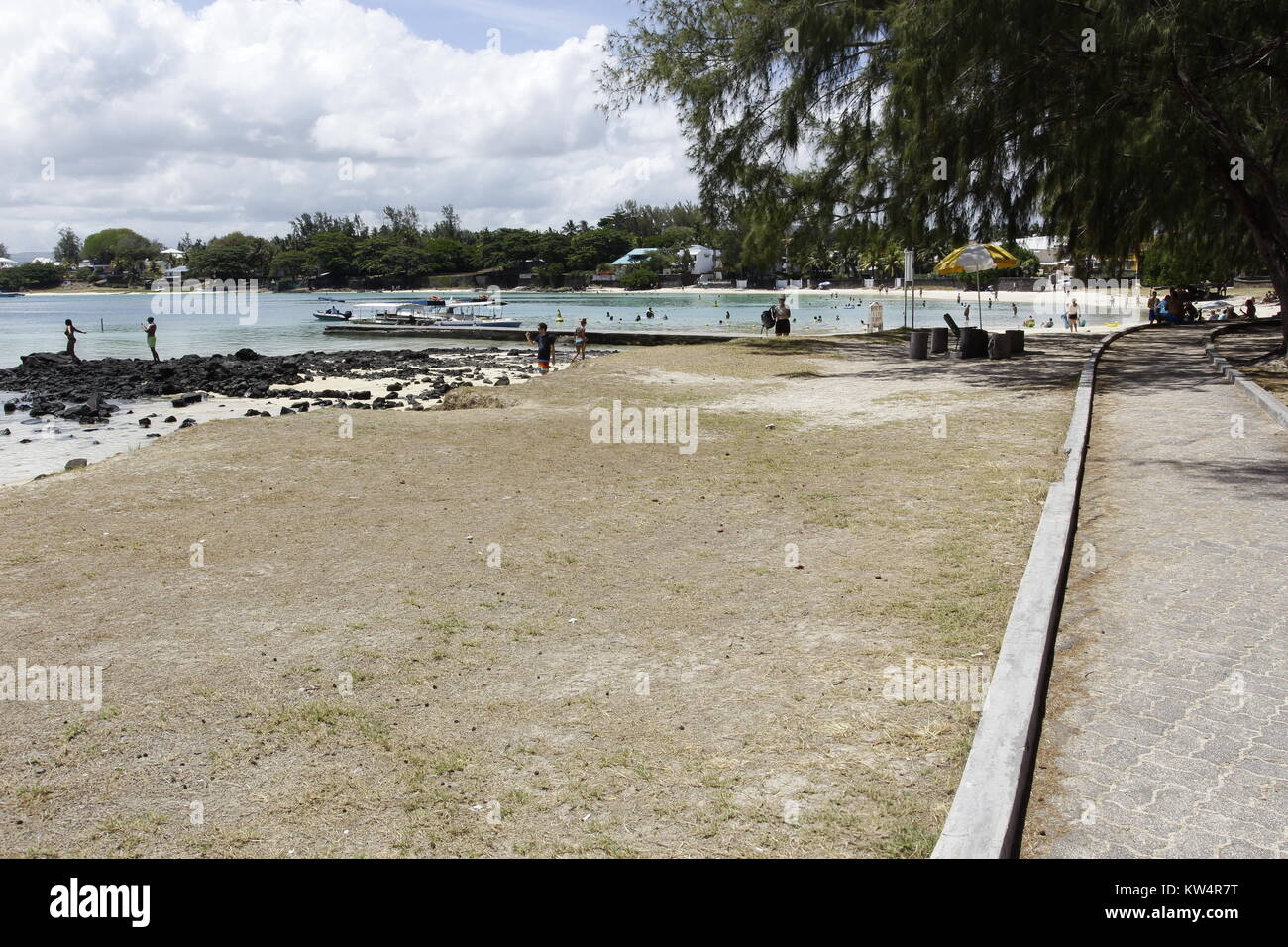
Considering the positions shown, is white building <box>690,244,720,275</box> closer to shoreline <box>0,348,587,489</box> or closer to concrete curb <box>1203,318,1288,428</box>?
shoreline <box>0,348,587,489</box>

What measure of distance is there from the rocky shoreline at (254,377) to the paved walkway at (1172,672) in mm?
15781

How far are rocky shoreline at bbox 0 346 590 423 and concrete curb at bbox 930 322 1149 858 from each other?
54.0 feet

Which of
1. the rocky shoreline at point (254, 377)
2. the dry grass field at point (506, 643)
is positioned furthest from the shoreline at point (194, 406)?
the dry grass field at point (506, 643)

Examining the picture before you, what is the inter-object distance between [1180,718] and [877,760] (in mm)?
1512

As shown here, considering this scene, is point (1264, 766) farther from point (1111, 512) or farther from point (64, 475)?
point (64, 475)

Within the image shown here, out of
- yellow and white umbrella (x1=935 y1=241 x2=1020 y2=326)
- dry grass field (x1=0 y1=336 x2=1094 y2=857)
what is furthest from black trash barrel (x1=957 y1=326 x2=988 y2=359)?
dry grass field (x1=0 y1=336 x2=1094 y2=857)

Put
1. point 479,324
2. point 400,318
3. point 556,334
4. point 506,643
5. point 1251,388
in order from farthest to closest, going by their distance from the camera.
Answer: point 400,318 → point 479,324 → point 556,334 → point 1251,388 → point 506,643

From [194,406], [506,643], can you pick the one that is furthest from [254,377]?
[506,643]

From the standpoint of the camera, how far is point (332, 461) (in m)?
11.6

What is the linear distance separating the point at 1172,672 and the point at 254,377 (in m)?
30.9

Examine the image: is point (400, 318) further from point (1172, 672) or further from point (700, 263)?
point (700, 263)

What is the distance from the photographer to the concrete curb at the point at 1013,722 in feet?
11.6

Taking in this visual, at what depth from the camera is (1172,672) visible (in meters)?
5.05
